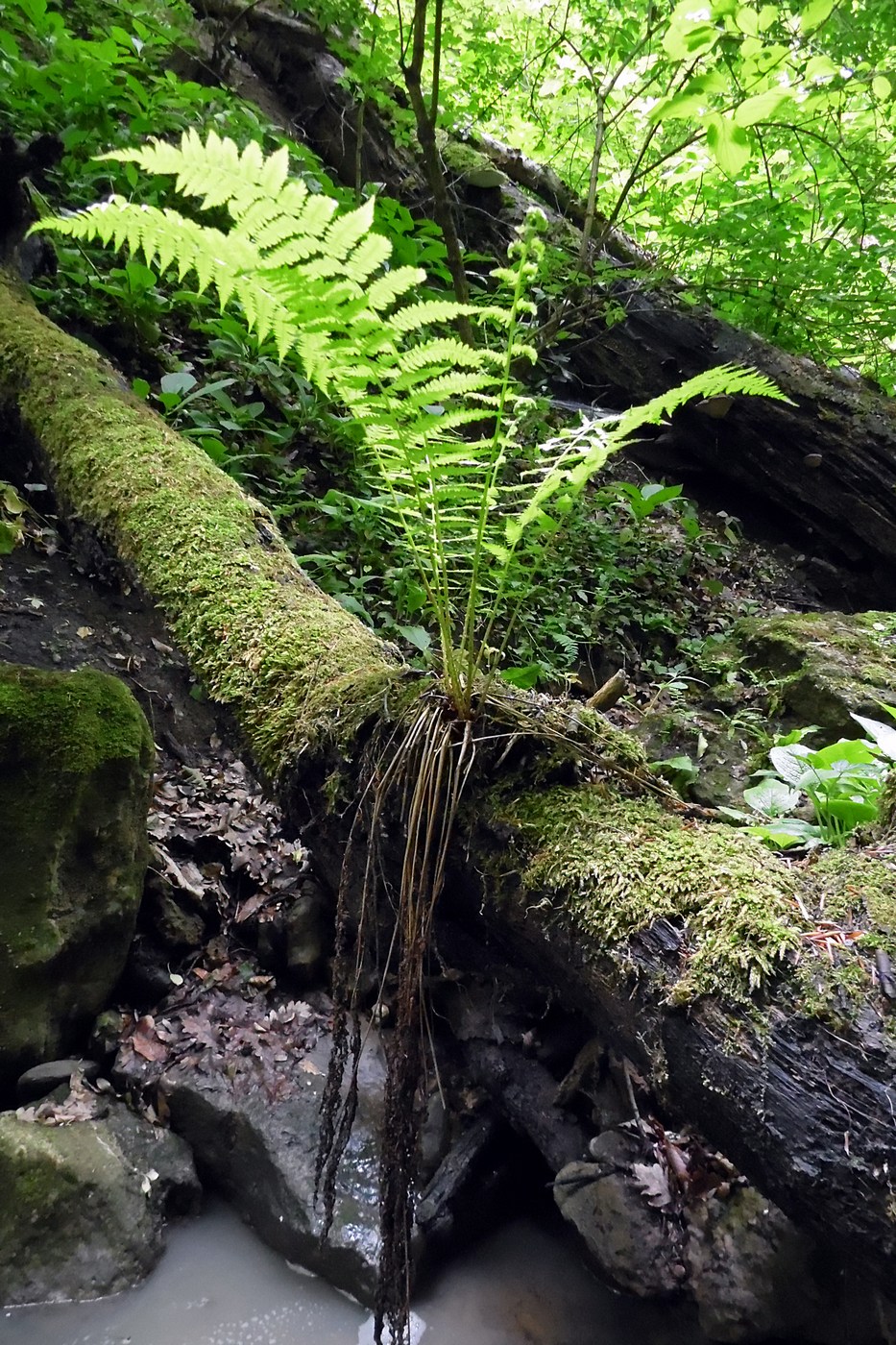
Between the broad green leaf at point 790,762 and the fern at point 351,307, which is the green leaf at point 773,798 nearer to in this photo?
the broad green leaf at point 790,762

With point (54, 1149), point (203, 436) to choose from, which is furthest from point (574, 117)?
point (54, 1149)

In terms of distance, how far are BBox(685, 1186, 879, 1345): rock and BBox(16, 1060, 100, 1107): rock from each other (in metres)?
1.74

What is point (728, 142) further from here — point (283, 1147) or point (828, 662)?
point (283, 1147)

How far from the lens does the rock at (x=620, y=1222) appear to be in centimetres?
190

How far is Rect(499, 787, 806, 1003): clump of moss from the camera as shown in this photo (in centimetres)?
139

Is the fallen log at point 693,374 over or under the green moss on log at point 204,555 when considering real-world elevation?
over

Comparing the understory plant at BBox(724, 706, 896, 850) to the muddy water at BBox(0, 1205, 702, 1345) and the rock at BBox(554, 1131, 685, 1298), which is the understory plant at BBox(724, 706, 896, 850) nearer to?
the rock at BBox(554, 1131, 685, 1298)

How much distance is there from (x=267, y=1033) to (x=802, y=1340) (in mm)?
1621

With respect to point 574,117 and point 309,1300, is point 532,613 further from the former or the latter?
point 574,117

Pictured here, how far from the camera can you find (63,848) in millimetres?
2307

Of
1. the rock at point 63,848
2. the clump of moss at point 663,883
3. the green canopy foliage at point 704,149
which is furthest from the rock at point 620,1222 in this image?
the green canopy foliage at point 704,149

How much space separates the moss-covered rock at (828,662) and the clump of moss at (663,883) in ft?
7.34

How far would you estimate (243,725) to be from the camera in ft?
7.64

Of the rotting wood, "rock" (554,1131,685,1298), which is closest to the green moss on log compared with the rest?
the rotting wood
